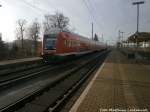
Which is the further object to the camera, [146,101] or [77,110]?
[146,101]

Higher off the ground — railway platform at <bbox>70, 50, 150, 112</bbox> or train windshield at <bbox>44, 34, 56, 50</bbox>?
train windshield at <bbox>44, 34, 56, 50</bbox>

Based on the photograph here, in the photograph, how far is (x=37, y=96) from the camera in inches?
392

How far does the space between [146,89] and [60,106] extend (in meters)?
4.72

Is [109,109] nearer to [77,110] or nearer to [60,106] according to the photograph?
[77,110]

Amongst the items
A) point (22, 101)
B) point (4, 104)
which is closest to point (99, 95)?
point (22, 101)

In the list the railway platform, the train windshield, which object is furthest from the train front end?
the railway platform

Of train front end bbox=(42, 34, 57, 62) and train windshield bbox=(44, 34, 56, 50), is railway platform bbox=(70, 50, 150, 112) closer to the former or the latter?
train front end bbox=(42, 34, 57, 62)

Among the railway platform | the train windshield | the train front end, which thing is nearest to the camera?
the railway platform

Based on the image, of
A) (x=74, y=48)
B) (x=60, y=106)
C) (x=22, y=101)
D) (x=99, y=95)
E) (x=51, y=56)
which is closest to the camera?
(x=60, y=106)

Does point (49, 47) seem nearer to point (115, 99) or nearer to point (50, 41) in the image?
point (50, 41)

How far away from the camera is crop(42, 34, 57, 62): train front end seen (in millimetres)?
22781

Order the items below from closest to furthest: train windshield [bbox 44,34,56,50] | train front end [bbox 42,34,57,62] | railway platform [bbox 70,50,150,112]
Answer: railway platform [bbox 70,50,150,112], train front end [bbox 42,34,57,62], train windshield [bbox 44,34,56,50]

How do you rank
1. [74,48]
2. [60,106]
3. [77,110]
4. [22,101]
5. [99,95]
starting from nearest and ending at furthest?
[77,110], [60,106], [22,101], [99,95], [74,48]

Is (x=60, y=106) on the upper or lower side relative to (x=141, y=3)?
lower
